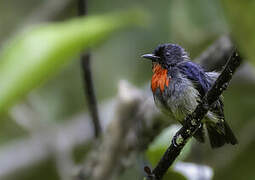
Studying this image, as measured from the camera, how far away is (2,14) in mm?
5395

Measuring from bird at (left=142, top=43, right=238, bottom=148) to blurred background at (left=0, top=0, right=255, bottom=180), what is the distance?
1.74ft

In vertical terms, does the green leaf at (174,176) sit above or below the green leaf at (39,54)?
below

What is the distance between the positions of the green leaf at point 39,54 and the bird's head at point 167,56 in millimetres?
553

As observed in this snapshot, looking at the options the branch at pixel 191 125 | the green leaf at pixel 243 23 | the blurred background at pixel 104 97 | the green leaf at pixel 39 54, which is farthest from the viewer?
the blurred background at pixel 104 97

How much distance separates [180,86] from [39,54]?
0.92m

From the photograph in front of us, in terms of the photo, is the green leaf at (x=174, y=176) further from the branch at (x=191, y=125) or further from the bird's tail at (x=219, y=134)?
the bird's tail at (x=219, y=134)

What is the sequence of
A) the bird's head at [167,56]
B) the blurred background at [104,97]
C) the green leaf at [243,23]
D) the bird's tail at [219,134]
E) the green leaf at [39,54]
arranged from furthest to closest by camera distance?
the blurred background at [104,97], the bird's head at [167,56], the bird's tail at [219,134], the green leaf at [39,54], the green leaf at [243,23]

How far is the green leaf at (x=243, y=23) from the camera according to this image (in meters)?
0.69

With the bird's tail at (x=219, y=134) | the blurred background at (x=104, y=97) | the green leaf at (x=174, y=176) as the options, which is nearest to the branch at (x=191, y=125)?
the green leaf at (x=174, y=176)

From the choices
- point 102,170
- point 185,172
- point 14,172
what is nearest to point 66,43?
point 185,172

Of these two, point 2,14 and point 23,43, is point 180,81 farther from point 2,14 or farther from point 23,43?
point 2,14

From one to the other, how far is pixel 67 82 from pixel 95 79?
0.30 metres

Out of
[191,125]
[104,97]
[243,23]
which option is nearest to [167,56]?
[191,125]

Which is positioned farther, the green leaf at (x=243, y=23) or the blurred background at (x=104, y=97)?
the blurred background at (x=104, y=97)
